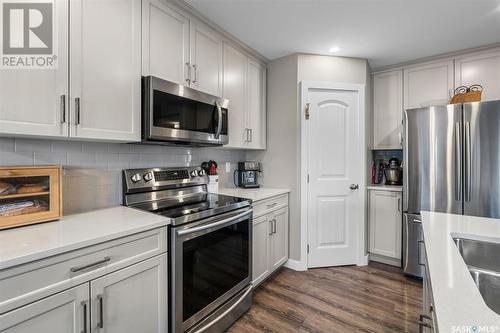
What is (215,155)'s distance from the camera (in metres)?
2.64

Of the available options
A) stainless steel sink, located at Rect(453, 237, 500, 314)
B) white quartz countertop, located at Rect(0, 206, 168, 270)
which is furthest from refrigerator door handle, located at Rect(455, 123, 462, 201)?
white quartz countertop, located at Rect(0, 206, 168, 270)

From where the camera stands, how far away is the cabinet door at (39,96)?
3.62 feet

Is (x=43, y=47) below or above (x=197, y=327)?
above

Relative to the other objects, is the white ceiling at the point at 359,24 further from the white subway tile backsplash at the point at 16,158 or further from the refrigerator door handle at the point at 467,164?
the white subway tile backsplash at the point at 16,158

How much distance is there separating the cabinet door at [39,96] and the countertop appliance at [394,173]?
332 centimetres

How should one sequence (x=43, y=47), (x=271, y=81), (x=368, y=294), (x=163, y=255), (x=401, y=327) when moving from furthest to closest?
(x=271, y=81) < (x=368, y=294) < (x=401, y=327) < (x=163, y=255) < (x=43, y=47)

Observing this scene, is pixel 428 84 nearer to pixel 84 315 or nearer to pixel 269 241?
pixel 269 241

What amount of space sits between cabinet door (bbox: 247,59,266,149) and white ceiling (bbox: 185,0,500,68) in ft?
0.73

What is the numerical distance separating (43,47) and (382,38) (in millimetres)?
2750

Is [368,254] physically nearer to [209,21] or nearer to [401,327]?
[401,327]

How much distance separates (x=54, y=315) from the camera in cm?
97

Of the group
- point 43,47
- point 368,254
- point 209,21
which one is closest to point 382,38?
point 209,21

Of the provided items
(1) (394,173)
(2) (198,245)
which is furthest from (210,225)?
(1) (394,173)

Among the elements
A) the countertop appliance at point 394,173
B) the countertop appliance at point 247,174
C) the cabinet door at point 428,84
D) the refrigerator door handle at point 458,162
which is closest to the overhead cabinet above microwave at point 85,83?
the countertop appliance at point 247,174
